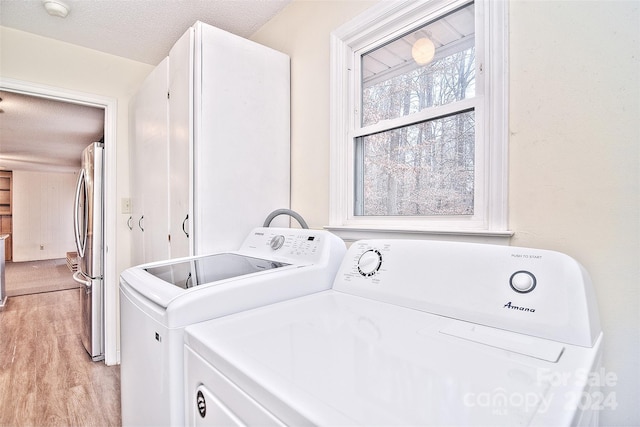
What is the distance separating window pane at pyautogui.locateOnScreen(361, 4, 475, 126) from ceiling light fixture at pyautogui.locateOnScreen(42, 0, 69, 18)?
174 cm

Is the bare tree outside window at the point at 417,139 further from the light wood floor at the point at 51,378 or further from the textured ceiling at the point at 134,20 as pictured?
the light wood floor at the point at 51,378

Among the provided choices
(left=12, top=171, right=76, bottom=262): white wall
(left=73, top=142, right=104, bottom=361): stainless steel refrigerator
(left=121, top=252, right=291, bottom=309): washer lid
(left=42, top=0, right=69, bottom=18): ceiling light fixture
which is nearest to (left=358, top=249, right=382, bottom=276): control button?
(left=121, top=252, right=291, bottom=309): washer lid

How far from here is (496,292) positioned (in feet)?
2.69

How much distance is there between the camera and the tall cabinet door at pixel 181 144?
1629 millimetres

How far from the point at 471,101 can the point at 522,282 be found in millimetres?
697

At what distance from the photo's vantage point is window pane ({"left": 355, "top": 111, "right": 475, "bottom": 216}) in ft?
4.10

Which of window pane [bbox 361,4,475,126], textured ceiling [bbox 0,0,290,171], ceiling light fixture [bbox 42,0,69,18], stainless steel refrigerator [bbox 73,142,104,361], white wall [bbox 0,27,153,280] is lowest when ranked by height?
stainless steel refrigerator [bbox 73,142,104,361]

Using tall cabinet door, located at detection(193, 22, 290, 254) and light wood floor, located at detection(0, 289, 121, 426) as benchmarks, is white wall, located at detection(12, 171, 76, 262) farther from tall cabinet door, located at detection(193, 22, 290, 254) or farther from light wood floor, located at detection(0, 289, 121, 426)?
tall cabinet door, located at detection(193, 22, 290, 254)

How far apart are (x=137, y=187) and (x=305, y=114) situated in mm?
1448

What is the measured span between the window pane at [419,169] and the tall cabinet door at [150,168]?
1.18 m

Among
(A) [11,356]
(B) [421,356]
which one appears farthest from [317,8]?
(A) [11,356]

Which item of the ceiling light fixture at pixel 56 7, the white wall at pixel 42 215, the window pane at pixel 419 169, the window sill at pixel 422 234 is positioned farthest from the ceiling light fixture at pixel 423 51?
the white wall at pixel 42 215

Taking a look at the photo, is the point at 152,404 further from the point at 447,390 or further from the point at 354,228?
the point at 354,228

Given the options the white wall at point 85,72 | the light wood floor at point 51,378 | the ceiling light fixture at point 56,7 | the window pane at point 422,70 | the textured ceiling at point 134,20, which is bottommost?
the light wood floor at point 51,378
